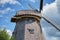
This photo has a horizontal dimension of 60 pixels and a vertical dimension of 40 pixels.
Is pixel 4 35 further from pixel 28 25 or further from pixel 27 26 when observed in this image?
pixel 28 25

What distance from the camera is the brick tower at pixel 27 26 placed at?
3741cm

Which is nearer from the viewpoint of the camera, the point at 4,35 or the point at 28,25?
the point at 4,35

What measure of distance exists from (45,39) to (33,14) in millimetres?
3882

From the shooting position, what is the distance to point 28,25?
125 ft

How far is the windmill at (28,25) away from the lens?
37.4 metres

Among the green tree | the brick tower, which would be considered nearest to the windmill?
the brick tower

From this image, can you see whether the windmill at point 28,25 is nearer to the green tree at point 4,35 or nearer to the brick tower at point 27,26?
the brick tower at point 27,26

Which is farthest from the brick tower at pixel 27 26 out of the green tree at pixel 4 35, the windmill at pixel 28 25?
the green tree at pixel 4 35

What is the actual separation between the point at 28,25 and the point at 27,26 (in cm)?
24

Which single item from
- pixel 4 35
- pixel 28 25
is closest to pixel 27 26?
pixel 28 25

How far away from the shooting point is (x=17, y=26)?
38.6 meters

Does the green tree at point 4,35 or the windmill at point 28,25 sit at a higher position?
the green tree at point 4,35

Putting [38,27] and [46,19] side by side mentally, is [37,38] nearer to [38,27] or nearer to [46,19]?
[38,27]

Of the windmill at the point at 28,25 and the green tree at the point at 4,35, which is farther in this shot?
the windmill at the point at 28,25
